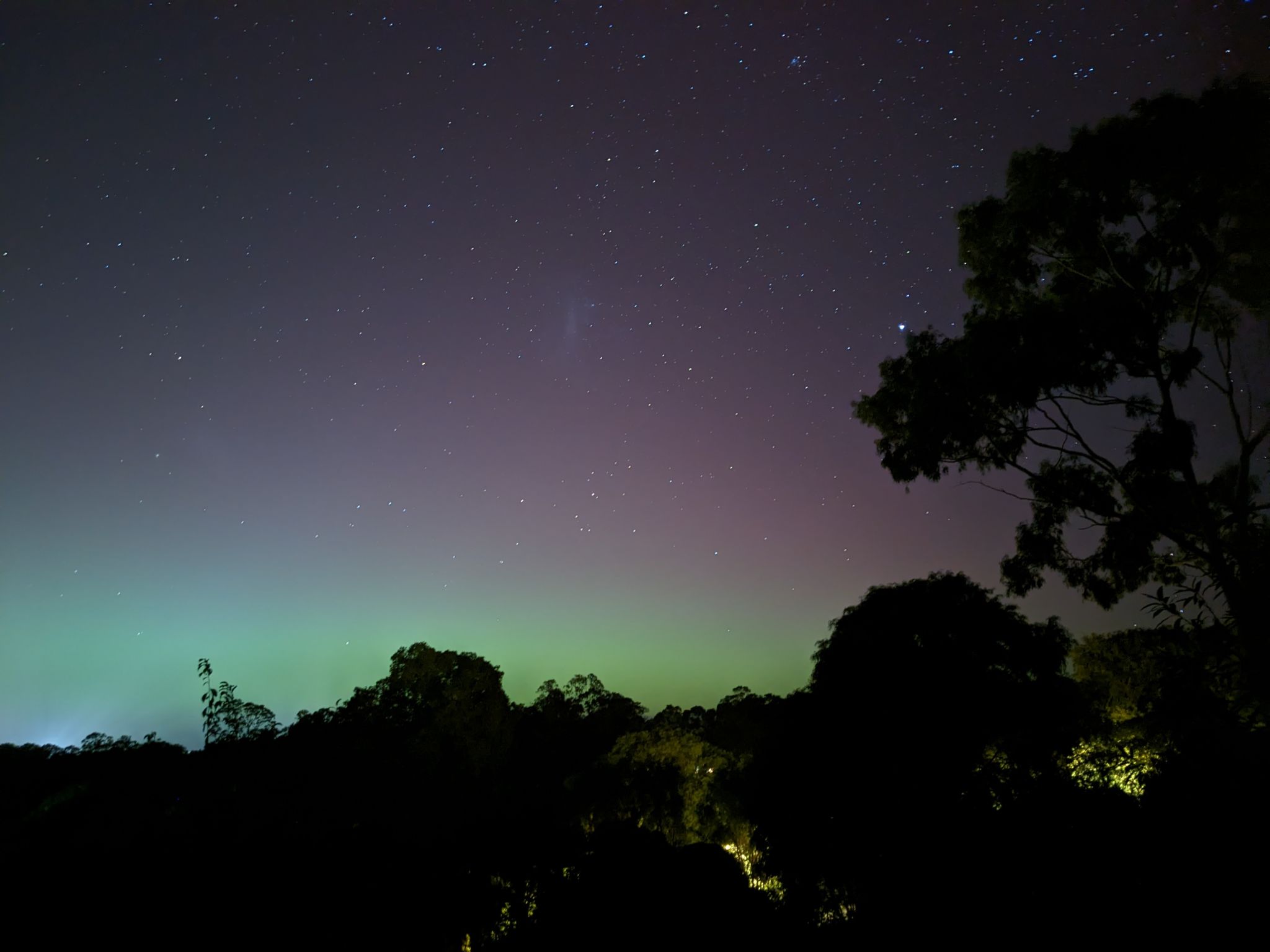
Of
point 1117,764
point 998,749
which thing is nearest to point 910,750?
point 998,749

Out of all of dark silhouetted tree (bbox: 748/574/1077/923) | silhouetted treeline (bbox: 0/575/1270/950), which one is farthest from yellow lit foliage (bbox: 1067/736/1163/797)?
dark silhouetted tree (bbox: 748/574/1077/923)

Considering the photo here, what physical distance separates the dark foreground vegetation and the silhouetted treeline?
2.3 inches

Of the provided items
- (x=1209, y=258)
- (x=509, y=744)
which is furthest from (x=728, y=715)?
(x=1209, y=258)

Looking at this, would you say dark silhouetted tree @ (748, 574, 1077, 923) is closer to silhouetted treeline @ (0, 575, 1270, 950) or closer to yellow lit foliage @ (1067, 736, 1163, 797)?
silhouetted treeline @ (0, 575, 1270, 950)

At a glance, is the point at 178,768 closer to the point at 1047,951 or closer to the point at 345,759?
the point at 345,759

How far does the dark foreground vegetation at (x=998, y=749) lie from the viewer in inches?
303

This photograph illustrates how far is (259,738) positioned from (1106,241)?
47.0 meters

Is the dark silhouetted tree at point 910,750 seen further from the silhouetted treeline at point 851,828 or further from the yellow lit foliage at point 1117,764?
the yellow lit foliage at point 1117,764

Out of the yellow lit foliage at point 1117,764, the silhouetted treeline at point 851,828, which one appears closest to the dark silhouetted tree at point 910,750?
the silhouetted treeline at point 851,828

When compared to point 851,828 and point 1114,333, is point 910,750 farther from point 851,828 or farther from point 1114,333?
point 1114,333

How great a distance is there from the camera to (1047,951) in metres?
7.83

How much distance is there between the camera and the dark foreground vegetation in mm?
7684

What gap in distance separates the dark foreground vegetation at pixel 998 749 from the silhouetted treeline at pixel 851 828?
0.19 ft

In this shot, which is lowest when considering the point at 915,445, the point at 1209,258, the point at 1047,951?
the point at 1047,951
